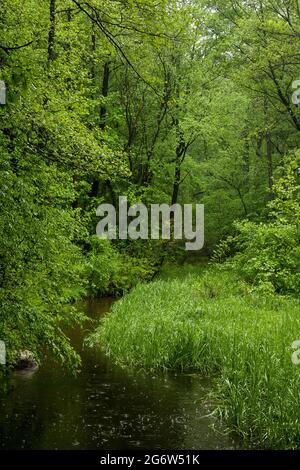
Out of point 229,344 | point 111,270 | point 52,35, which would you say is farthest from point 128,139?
point 229,344

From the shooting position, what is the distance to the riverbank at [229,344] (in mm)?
6375

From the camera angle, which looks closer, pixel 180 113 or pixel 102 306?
pixel 102 306

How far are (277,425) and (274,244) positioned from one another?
922 centimetres

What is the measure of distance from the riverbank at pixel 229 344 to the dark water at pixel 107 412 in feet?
1.30

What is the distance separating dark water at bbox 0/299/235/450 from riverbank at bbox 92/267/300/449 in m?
0.40

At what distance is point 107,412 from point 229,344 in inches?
106

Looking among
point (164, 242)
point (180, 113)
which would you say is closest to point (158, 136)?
point (180, 113)

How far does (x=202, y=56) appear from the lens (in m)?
26.2

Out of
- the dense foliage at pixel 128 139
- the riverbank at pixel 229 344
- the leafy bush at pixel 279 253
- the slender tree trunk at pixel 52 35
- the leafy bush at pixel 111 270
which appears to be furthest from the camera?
the leafy bush at pixel 111 270

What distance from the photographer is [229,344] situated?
8.83 metres

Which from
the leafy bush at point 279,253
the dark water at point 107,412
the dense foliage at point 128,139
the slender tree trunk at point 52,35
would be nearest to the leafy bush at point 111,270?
the dense foliage at point 128,139

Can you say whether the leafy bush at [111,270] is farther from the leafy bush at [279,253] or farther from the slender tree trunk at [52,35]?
the slender tree trunk at [52,35]
